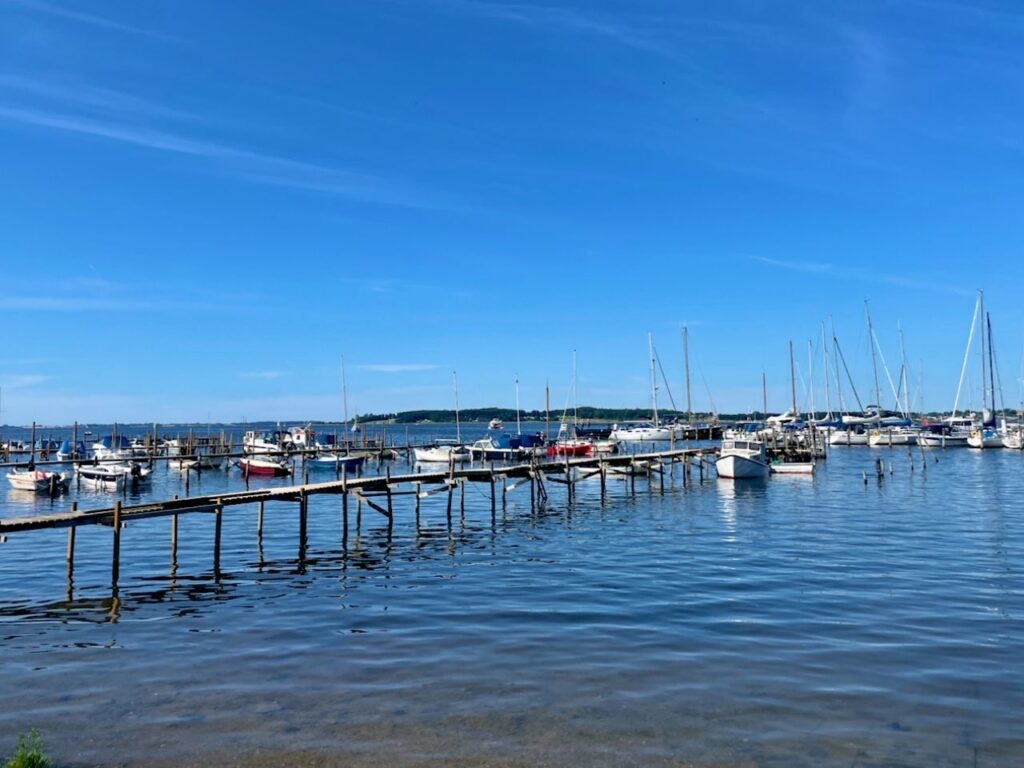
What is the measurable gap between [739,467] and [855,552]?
3260 cm

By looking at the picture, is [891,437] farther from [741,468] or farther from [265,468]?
[265,468]

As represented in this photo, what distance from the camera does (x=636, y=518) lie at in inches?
1654

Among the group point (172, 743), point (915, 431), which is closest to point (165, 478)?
point (172, 743)

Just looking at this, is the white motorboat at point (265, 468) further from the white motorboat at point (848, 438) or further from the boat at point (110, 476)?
the white motorboat at point (848, 438)

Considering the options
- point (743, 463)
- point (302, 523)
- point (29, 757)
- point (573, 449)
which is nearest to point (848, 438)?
point (573, 449)

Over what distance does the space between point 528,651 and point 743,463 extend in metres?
48.3

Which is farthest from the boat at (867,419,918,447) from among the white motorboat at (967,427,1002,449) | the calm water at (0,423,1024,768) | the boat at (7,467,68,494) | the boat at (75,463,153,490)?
the boat at (7,467,68,494)

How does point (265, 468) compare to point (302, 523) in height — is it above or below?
above

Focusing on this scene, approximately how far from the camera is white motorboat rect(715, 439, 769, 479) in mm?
62031

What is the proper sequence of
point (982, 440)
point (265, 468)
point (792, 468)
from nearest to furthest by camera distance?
1. point (792, 468)
2. point (265, 468)
3. point (982, 440)

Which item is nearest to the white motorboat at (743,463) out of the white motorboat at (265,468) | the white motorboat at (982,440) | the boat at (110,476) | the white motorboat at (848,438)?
the white motorboat at (265,468)

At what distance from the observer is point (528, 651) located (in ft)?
55.4

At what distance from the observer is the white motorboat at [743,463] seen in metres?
62.0

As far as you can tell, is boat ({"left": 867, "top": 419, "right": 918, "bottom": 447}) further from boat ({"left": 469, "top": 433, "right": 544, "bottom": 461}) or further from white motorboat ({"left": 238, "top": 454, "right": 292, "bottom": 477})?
white motorboat ({"left": 238, "top": 454, "right": 292, "bottom": 477})
